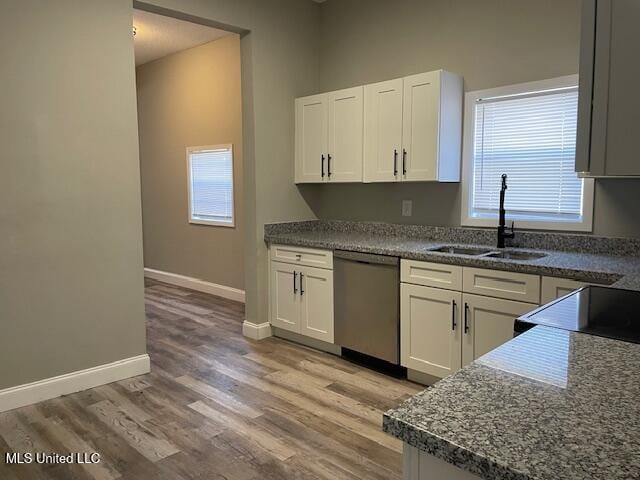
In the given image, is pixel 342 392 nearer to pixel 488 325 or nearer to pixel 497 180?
pixel 488 325

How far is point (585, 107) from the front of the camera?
166cm

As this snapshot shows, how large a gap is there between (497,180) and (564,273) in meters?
1.10

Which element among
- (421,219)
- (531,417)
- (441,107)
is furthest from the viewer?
(421,219)

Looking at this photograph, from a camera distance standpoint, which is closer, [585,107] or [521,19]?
[585,107]

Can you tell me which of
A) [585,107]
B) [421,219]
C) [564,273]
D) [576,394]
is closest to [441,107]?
A: [421,219]

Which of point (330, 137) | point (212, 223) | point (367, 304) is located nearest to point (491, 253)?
point (367, 304)

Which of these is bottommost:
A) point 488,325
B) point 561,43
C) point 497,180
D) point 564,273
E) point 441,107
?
point 488,325

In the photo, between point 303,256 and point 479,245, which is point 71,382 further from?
point 479,245

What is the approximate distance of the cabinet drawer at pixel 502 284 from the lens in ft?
8.73

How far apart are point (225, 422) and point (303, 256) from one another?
151cm

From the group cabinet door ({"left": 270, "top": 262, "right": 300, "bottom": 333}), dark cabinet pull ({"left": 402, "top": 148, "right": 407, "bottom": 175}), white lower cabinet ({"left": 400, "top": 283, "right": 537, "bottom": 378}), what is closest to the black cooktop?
white lower cabinet ({"left": 400, "top": 283, "right": 537, "bottom": 378})

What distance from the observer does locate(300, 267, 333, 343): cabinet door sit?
3.76 m

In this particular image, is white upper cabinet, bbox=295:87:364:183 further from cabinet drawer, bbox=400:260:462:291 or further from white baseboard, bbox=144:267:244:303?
white baseboard, bbox=144:267:244:303

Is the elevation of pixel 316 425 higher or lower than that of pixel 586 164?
lower
